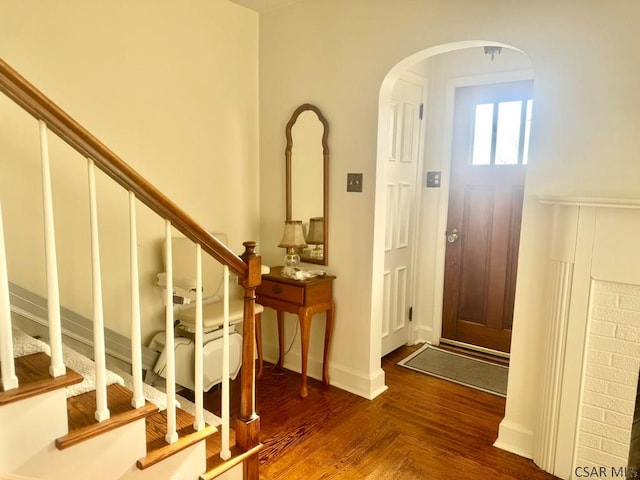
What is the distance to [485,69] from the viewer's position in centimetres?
337

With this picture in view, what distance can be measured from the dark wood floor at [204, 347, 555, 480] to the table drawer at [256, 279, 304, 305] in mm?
632

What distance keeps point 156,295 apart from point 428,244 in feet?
7.27

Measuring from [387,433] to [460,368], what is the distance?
1.11 m

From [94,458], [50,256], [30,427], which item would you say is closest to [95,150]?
[50,256]

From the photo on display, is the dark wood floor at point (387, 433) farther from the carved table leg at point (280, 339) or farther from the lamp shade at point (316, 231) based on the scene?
the lamp shade at point (316, 231)

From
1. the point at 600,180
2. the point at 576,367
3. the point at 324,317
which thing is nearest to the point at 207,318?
the point at 324,317

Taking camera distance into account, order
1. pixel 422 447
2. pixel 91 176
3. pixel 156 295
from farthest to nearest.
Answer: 1. pixel 156 295
2. pixel 422 447
3. pixel 91 176

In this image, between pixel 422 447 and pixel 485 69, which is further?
pixel 485 69

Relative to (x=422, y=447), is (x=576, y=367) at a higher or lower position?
higher

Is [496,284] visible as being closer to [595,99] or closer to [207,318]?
[595,99]

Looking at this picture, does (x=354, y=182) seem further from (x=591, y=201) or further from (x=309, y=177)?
(x=591, y=201)

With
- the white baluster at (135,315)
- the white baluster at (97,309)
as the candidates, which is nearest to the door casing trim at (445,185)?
the white baluster at (135,315)

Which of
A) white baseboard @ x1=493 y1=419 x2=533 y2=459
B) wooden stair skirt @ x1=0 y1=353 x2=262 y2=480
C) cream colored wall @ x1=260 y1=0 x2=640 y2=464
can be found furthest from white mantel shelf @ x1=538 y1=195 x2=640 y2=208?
wooden stair skirt @ x1=0 y1=353 x2=262 y2=480

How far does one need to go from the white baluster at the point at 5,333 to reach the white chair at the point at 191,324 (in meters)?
1.18
